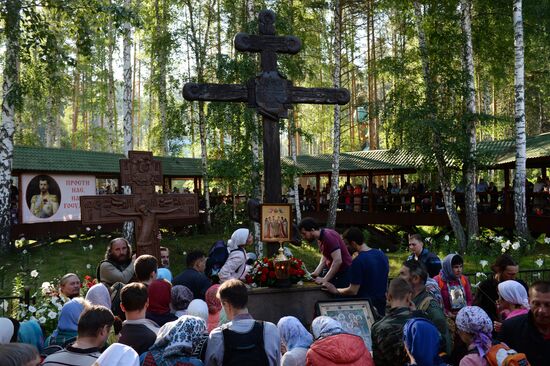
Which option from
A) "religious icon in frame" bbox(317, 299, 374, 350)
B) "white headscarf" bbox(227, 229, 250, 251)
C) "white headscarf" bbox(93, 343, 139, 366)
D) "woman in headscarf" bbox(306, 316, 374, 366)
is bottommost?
"religious icon in frame" bbox(317, 299, 374, 350)

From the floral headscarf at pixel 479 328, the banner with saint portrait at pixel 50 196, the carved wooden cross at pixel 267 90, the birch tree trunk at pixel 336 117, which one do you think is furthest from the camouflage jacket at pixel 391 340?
the birch tree trunk at pixel 336 117

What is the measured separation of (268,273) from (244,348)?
2511mm

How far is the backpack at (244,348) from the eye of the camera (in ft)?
12.7

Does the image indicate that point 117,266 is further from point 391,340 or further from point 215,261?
point 391,340

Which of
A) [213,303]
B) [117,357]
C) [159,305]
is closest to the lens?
[117,357]

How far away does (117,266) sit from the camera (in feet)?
21.5

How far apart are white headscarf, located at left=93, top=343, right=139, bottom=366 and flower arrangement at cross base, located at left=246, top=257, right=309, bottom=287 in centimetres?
319

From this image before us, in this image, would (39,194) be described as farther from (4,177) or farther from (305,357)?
(305,357)

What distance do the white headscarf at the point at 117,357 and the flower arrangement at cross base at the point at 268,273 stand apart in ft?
10.5

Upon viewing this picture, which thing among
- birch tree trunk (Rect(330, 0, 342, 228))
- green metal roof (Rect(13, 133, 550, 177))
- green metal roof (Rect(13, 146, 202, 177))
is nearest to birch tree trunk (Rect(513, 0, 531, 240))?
green metal roof (Rect(13, 133, 550, 177))

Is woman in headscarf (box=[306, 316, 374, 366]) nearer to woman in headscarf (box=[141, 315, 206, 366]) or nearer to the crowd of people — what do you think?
the crowd of people

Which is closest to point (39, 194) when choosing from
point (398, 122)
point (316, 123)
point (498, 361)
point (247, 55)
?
point (247, 55)

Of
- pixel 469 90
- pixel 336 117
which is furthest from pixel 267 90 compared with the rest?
pixel 336 117

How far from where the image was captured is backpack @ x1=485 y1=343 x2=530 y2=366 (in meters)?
3.52
